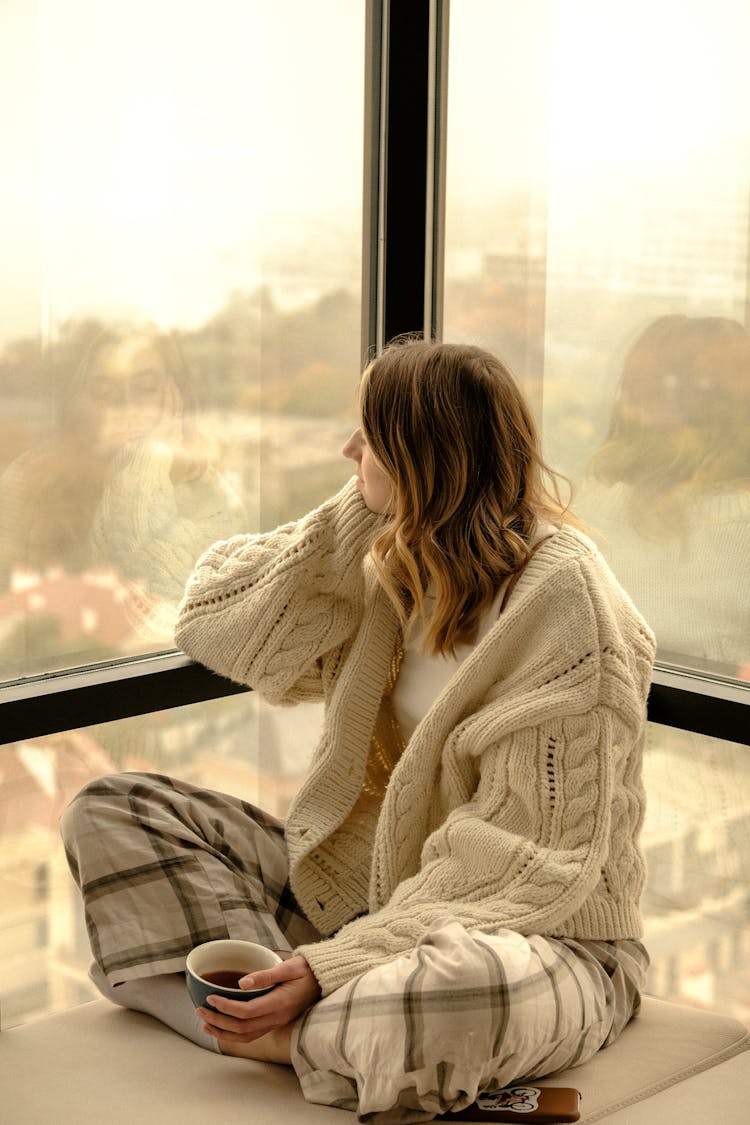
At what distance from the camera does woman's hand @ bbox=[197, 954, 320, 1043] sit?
1.53 meters

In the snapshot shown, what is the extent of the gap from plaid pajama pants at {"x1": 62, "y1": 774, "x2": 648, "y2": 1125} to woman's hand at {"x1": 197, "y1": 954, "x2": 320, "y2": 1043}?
0.08ft

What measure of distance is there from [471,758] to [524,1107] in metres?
0.42

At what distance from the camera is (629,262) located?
2.08m

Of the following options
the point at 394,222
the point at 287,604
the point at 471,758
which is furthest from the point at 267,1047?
the point at 394,222

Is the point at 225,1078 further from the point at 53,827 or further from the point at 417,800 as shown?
the point at 53,827

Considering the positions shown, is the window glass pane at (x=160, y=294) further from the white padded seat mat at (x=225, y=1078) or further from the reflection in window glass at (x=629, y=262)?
the white padded seat mat at (x=225, y=1078)

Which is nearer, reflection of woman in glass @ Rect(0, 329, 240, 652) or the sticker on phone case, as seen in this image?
the sticker on phone case

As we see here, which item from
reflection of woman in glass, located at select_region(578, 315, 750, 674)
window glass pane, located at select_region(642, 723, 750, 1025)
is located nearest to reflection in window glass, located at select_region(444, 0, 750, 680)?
reflection of woman in glass, located at select_region(578, 315, 750, 674)

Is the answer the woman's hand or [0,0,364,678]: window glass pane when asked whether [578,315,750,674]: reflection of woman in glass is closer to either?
[0,0,364,678]: window glass pane

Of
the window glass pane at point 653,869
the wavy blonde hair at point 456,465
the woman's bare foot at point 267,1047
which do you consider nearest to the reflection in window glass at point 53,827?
the window glass pane at point 653,869

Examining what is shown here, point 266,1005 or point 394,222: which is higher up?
point 394,222

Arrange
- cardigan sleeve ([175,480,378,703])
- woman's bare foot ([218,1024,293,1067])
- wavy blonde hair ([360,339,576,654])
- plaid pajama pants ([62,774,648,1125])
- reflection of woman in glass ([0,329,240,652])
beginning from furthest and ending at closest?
reflection of woman in glass ([0,329,240,652]) → cardigan sleeve ([175,480,378,703]) → wavy blonde hair ([360,339,576,654]) → woman's bare foot ([218,1024,293,1067]) → plaid pajama pants ([62,774,648,1125])

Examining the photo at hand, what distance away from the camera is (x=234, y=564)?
1.97 meters

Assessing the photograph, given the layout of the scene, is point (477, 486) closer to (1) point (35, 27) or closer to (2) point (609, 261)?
(2) point (609, 261)
